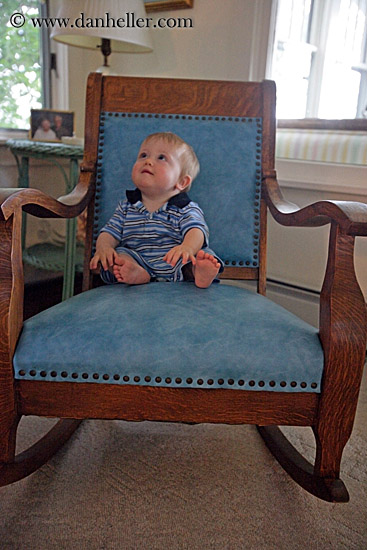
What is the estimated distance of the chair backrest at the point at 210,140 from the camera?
55.8 inches

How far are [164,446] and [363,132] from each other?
1369 millimetres

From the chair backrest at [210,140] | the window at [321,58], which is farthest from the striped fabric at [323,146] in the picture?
the chair backrest at [210,140]

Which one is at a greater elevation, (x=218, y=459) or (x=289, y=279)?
(x=289, y=279)

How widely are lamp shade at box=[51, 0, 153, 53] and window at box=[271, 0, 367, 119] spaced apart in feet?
2.13

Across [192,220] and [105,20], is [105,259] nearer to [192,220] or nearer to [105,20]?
[192,220]

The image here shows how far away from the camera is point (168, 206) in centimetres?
132

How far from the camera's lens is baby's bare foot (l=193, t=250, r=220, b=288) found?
112 cm

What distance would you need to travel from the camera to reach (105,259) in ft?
4.00

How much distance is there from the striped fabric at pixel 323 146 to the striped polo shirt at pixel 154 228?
87 centimetres

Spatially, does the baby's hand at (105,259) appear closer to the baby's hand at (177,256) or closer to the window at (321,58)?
the baby's hand at (177,256)

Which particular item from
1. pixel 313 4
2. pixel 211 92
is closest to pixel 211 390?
pixel 211 92

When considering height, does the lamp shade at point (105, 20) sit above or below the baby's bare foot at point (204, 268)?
above

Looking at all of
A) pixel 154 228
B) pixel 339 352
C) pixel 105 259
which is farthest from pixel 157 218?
pixel 339 352

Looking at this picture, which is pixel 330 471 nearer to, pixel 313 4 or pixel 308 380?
pixel 308 380
